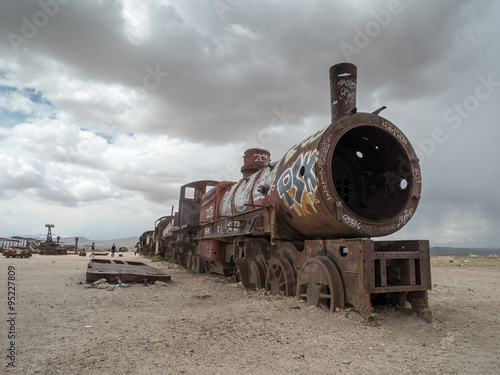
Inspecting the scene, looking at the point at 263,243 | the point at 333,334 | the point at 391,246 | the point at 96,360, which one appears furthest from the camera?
the point at 263,243

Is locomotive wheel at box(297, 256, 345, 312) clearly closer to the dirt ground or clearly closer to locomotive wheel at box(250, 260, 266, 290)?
the dirt ground

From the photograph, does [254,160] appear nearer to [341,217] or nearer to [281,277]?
[281,277]

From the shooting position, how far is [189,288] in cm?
814

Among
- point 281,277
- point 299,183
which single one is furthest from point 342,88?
point 281,277

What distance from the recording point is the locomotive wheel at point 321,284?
4.43m

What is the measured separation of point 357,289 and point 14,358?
12.0ft

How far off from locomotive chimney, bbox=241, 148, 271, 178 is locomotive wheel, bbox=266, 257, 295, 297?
3550 mm

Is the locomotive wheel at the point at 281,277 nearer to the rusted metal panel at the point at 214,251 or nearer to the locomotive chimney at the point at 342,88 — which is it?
the locomotive chimney at the point at 342,88

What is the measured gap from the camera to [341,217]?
461 cm

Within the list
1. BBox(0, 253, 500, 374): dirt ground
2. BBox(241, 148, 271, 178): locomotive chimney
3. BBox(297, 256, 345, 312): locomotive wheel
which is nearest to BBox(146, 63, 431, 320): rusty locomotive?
BBox(297, 256, 345, 312): locomotive wheel

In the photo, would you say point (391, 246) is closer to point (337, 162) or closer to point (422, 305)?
point (422, 305)

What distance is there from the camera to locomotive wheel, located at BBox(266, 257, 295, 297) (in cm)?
572

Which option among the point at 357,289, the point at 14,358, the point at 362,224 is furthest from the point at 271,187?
the point at 14,358

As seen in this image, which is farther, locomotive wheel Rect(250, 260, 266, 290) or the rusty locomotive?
locomotive wheel Rect(250, 260, 266, 290)
